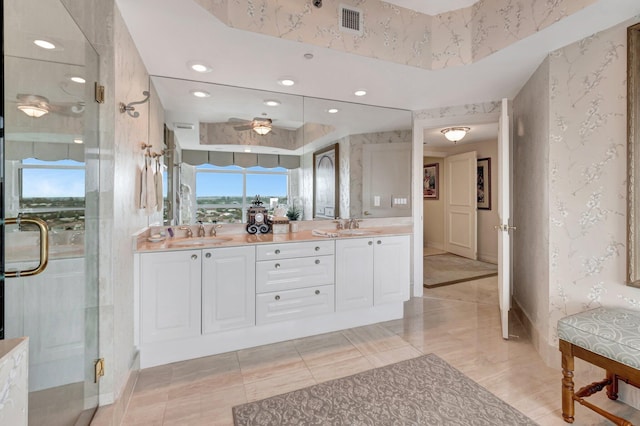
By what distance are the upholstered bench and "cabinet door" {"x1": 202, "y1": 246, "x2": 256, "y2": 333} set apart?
203cm

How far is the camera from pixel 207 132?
9.37 ft

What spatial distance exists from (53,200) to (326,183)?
239 cm

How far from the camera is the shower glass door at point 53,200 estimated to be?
1123 mm

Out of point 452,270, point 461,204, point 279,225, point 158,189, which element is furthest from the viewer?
point 461,204

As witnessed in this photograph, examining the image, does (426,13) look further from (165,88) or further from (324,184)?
(165,88)

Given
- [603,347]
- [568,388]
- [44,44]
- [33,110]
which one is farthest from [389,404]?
[44,44]

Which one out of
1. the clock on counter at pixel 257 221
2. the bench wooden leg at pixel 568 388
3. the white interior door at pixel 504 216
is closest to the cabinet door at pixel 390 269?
the white interior door at pixel 504 216

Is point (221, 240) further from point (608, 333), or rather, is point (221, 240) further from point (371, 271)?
point (608, 333)

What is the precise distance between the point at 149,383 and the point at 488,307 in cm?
331

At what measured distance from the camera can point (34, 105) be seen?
4.01 ft

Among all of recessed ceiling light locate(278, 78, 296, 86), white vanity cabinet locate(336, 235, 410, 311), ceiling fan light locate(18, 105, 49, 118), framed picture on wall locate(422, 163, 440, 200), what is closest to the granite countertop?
white vanity cabinet locate(336, 235, 410, 311)

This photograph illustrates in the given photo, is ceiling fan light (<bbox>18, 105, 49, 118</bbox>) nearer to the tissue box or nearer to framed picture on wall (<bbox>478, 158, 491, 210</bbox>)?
the tissue box

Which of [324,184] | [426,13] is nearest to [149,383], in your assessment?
[324,184]

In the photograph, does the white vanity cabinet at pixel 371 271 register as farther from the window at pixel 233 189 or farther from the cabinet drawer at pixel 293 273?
the window at pixel 233 189
